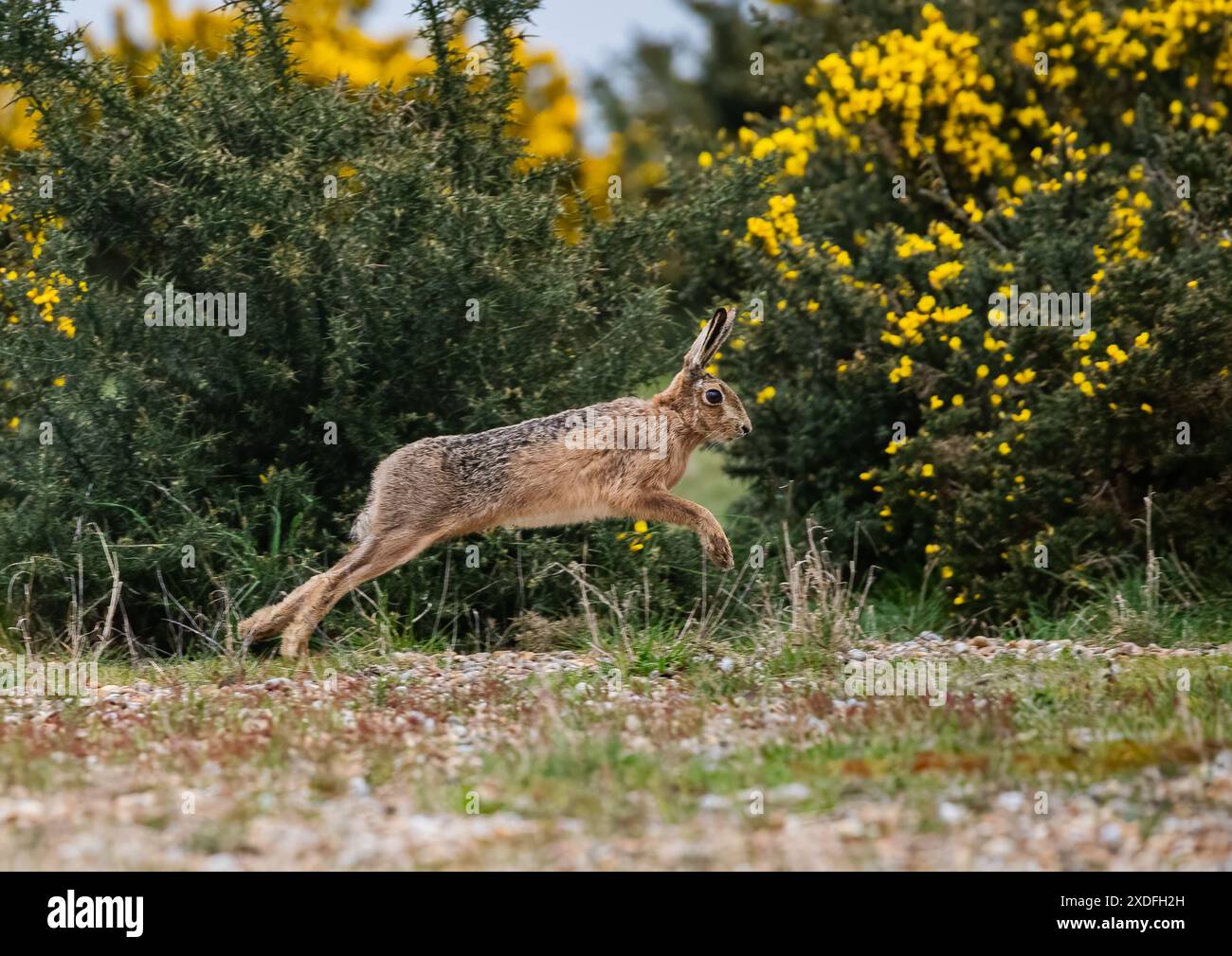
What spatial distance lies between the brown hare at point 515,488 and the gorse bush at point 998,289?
2.55 m

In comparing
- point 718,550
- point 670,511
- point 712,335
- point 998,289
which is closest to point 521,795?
point 718,550

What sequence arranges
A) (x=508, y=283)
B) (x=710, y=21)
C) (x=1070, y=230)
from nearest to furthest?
(x=508, y=283) → (x=1070, y=230) → (x=710, y=21)

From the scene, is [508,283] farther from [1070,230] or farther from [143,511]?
[1070,230]

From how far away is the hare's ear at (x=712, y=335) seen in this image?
9320 millimetres

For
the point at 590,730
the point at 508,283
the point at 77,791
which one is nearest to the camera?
the point at 77,791

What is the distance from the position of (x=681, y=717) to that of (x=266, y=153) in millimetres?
5528

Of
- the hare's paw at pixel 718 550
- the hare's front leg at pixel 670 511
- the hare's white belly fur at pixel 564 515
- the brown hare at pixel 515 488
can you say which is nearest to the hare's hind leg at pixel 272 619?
the brown hare at pixel 515 488

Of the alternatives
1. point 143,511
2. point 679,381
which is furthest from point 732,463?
point 143,511

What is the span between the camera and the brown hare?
363 inches

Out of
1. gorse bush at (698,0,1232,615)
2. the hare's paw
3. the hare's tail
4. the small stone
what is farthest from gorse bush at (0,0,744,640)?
the small stone

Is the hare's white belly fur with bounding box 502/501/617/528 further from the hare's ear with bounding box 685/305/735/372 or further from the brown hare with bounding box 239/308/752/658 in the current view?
the hare's ear with bounding box 685/305/735/372

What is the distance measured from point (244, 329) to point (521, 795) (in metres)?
5.20

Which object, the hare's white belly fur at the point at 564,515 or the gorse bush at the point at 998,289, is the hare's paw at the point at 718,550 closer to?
the hare's white belly fur at the point at 564,515

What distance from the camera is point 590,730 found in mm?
6711
